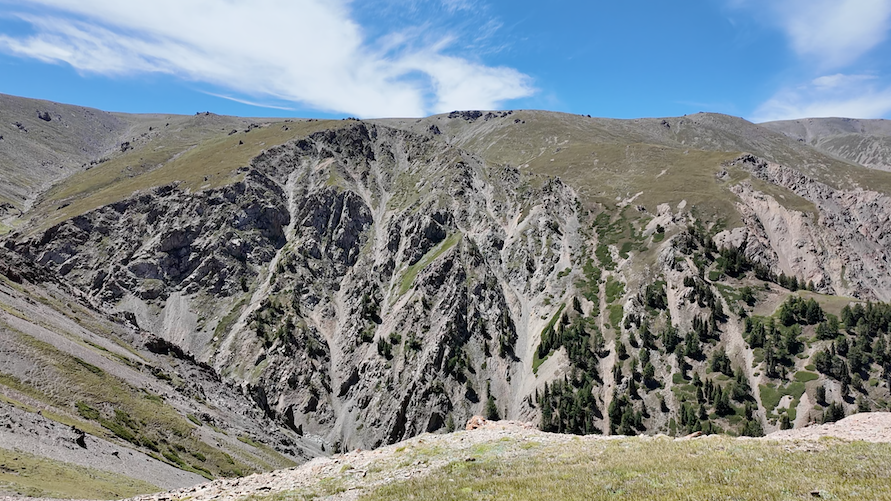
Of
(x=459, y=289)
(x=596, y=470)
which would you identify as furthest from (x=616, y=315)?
(x=596, y=470)

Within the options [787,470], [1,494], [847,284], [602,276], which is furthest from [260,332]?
[847,284]

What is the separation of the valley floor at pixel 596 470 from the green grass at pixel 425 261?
124023 millimetres

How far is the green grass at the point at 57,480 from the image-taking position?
1121 inches

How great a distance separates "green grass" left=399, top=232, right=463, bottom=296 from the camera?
158 meters

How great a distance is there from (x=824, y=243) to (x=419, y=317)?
432 feet

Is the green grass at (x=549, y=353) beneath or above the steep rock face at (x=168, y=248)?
beneath

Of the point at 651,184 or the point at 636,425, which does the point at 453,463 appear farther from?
the point at 651,184

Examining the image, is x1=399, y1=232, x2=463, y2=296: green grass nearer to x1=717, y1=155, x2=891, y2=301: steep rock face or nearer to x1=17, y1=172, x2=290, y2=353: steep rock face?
x1=17, y1=172, x2=290, y2=353: steep rock face

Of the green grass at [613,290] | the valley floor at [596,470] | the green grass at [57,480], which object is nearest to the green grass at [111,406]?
the green grass at [57,480]

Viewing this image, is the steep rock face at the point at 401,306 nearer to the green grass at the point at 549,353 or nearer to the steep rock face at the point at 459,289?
the steep rock face at the point at 459,289

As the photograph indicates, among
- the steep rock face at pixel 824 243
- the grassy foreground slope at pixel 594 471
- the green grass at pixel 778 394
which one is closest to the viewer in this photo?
the grassy foreground slope at pixel 594 471

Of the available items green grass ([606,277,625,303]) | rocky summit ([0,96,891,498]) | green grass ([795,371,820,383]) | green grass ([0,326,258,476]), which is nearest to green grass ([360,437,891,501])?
rocky summit ([0,96,891,498])

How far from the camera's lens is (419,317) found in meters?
143

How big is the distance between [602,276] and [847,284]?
73.2 metres
